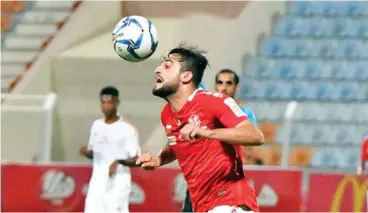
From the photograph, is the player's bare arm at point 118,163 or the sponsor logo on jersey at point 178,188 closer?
the player's bare arm at point 118,163

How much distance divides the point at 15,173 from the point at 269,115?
14.6 feet

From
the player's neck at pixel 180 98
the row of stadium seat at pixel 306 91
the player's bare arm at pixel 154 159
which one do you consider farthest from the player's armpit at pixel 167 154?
the row of stadium seat at pixel 306 91

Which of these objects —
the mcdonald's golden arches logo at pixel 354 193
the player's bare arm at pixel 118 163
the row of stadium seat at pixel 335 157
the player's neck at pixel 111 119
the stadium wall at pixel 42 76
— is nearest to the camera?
the player's bare arm at pixel 118 163

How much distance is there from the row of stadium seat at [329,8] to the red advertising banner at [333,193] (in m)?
4.87

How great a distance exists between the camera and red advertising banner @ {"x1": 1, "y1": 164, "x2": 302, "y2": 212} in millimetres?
13531

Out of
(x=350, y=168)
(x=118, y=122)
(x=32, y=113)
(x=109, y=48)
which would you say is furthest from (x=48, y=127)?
(x=350, y=168)

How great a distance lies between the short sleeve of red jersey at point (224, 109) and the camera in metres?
5.98

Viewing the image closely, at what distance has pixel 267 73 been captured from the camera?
56.4ft

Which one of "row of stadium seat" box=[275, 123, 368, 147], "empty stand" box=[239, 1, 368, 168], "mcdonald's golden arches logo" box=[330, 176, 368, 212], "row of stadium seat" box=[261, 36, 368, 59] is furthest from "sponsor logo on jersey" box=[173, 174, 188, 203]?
"row of stadium seat" box=[261, 36, 368, 59]

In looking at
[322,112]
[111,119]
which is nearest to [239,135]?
[111,119]

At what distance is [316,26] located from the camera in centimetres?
1764

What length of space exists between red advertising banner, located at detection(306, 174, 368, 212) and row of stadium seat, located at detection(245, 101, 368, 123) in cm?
279

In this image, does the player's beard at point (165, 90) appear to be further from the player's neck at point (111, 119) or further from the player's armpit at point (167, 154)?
the player's neck at point (111, 119)

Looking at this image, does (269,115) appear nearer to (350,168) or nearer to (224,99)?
(350,168)
